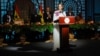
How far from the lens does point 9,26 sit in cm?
1246

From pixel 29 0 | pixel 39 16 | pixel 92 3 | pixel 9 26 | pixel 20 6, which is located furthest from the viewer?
pixel 92 3

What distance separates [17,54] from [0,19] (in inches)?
296

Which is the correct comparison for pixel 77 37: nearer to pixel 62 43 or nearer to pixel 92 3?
pixel 92 3

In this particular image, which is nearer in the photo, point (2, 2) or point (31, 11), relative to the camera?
point (31, 11)

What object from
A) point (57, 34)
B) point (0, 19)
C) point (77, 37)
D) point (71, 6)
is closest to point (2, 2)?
point (0, 19)

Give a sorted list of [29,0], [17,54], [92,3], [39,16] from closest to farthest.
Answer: [17,54] < [39,16] < [29,0] < [92,3]

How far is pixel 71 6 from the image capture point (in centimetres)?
1738

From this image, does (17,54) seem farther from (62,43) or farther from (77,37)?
(77,37)

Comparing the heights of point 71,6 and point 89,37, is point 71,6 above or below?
above

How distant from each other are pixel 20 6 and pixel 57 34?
5.79 metres

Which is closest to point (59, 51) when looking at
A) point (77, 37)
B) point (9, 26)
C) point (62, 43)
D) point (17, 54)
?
point (62, 43)

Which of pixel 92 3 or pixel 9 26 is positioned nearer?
pixel 9 26

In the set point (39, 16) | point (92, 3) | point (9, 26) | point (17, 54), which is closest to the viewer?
point (17, 54)

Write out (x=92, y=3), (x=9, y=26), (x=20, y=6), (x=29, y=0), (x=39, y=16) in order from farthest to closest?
(x=92, y=3)
(x=29, y=0)
(x=20, y=6)
(x=39, y=16)
(x=9, y=26)
